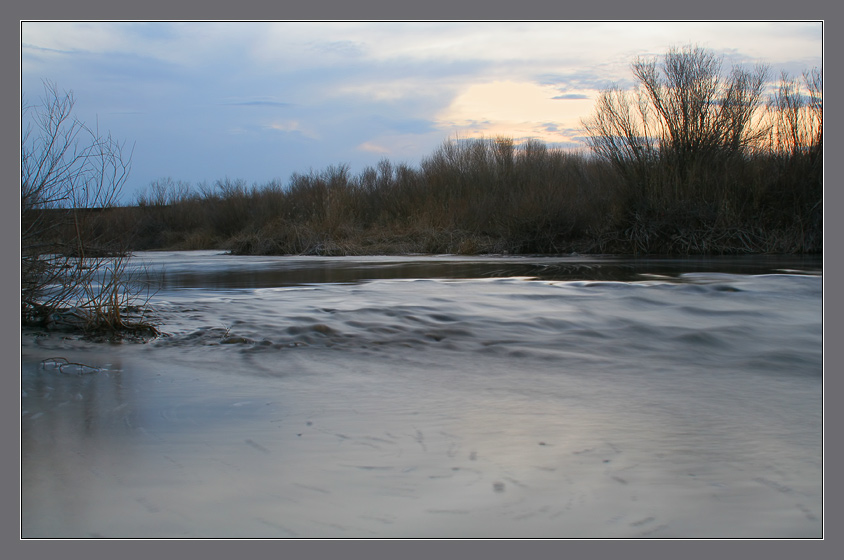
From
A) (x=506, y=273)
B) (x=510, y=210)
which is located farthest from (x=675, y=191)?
(x=506, y=273)

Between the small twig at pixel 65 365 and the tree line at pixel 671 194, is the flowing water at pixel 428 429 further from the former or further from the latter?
the tree line at pixel 671 194

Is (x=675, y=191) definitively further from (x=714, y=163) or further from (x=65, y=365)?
(x=65, y=365)

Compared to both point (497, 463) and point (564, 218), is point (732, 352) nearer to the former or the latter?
point (497, 463)

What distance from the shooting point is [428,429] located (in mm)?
2850

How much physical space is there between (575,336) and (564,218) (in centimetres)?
1305

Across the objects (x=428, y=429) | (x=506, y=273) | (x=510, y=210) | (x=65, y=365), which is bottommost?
(x=428, y=429)

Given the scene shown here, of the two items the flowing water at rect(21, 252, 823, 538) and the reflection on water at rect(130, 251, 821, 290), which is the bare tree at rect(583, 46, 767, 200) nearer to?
the reflection on water at rect(130, 251, 821, 290)

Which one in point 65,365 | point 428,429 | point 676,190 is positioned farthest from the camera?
point 676,190

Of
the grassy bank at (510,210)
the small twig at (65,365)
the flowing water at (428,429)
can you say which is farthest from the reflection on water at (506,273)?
the small twig at (65,365)

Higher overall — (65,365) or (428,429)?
(65,365)

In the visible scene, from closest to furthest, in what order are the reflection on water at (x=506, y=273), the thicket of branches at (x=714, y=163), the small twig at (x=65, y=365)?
the small twig at (x=65, y=365), the reflection on water at (x=506, y=273), the thicket of branches at (x=714, y=163)

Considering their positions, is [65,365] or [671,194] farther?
[671,194]

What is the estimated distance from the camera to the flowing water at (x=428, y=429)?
2053 millimetres

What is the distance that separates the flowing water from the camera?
2053 millimetres
